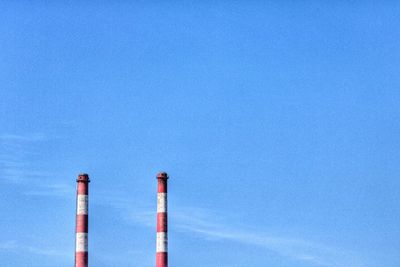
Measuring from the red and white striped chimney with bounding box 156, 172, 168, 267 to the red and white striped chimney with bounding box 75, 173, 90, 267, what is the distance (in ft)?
7.08

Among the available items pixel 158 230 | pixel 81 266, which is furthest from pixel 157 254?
pixel 81 266

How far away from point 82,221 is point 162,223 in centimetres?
242

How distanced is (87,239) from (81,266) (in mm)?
838

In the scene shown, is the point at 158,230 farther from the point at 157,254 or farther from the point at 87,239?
the point at 87,239

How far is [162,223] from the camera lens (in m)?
23.4

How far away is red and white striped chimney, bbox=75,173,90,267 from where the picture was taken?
2225 centimetres

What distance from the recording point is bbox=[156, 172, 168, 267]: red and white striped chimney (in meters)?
23.0

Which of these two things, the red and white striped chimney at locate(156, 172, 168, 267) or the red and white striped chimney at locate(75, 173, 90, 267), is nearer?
the red and white striped chimney at locate(75, 173, 90, 267)

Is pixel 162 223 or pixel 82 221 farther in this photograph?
pixel 162 223

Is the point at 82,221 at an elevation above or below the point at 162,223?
below

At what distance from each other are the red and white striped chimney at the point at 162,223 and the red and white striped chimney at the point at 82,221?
2.16 meters

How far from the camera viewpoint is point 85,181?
23.1m

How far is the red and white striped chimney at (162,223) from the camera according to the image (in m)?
23.0

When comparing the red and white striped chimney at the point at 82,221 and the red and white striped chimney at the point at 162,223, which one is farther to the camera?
the red and white striped chimney at the point at 162,223
